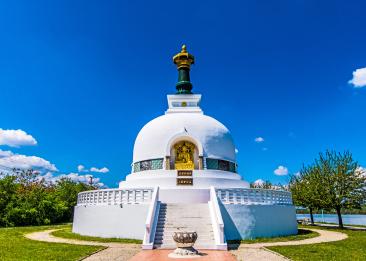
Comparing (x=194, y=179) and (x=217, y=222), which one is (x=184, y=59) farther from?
(x=217, y=222)

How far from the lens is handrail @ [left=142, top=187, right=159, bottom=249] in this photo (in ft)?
42.8

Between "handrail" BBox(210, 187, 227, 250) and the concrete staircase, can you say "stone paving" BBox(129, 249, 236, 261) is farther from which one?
the concrete staircase

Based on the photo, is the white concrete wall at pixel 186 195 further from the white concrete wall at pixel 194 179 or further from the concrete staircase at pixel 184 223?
the white concrete wall at pixel 194 179

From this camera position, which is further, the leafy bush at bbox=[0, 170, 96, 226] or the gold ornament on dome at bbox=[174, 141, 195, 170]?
the leafy bush at bbox=[0, 170, 96, 226]

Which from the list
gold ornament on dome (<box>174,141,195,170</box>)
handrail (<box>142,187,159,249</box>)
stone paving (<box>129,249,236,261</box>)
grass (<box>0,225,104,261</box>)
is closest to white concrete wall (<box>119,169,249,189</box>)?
gold ornament on dome (<box>174,141,195,170</box>)

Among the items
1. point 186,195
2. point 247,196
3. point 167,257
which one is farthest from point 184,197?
point 167,257

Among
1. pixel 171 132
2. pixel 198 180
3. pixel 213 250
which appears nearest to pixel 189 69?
pixel 171 132

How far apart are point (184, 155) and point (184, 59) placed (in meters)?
10.9

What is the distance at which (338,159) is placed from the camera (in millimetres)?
24672

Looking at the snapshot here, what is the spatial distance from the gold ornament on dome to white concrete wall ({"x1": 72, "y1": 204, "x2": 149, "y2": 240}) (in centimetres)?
586

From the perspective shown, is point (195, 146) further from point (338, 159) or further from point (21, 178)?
point (21, 178)

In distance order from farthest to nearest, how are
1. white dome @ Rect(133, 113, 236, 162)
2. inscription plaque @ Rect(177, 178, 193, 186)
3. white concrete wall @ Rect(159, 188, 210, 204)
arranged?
white dome @ Rect(133, 113, 236, 162), inscription plaque @ Rect(177, 178, 193, 186), white concrete wall @ Rect(159, 188, 210, 204)

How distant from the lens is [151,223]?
1423 centimetres

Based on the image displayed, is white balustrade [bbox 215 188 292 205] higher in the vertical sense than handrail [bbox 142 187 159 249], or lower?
higher
